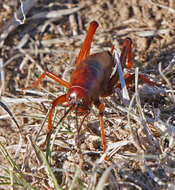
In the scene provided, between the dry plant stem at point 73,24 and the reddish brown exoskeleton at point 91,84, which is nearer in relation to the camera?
the reddish brown exoskeleton at point 91,84

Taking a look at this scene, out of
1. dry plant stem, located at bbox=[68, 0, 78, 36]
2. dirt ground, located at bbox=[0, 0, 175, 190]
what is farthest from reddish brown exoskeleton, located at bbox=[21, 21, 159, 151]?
dry plant stem, located at bbox=[68, 0, 78, 36]

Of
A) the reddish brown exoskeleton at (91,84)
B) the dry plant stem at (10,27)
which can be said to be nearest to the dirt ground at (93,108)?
the dry plant stem at (10,27)

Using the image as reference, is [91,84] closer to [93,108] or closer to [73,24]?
[93,108]

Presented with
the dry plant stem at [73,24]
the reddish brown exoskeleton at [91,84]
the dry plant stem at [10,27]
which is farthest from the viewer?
the dry plant stem at [73,24]

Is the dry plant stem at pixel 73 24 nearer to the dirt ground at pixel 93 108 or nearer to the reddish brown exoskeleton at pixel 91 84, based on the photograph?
the dirt ground at pixel 93 108

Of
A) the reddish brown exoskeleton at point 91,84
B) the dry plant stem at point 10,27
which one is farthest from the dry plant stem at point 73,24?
the reddish brown exoskeleton at point 91,84

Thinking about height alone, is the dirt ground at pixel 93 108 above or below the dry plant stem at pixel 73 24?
below

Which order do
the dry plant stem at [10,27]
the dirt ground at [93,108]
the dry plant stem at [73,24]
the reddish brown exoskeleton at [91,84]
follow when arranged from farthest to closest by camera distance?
the dry plant stem at [73,24], the dry plant stem at [10,27], the reddish brown exoskeleton at [91,84], the dirt ground at [93,108]

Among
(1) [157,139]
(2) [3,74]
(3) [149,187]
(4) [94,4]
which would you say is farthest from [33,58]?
(3) [149,187]

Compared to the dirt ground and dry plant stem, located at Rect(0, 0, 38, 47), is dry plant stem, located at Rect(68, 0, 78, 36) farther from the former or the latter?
dry plant stem, located at Rect(0, 0, 38, 47)
